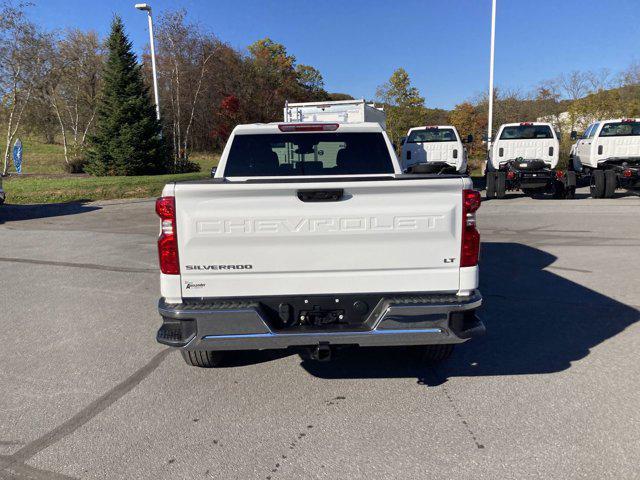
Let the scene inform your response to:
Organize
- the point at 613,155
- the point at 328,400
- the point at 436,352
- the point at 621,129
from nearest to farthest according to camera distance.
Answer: the point at 328,400 < the point at 436,352 < the point at 613,155 < the point at 621,129

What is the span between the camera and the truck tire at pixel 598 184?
1541 cm

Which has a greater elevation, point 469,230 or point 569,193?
point 469,230

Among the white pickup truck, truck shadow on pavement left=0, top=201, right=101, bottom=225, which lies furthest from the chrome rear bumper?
truck shadow on pavement left=0, top=201, right=101, bottom=225

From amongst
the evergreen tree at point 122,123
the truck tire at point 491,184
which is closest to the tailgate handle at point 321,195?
the truck tire at point 491,184

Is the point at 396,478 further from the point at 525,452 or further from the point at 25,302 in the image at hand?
the point at 25,302

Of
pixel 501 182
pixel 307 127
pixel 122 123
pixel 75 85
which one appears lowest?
pixel 501 182

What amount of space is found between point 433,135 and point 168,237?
15.0m

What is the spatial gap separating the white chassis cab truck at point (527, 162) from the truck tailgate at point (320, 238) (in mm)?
13165

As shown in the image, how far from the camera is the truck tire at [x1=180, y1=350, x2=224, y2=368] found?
3.97m

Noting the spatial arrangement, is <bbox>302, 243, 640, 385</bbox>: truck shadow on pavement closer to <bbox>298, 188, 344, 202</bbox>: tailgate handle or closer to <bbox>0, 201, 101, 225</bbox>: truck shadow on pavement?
<bbox>298, 188, 344, 202</bbox>: tailgate handle

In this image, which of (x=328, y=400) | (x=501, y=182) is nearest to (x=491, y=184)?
(x=501, y=182)

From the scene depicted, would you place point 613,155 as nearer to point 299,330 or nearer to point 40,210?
point 299,330

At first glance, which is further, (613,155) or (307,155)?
(613,155)

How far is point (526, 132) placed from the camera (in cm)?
1598
